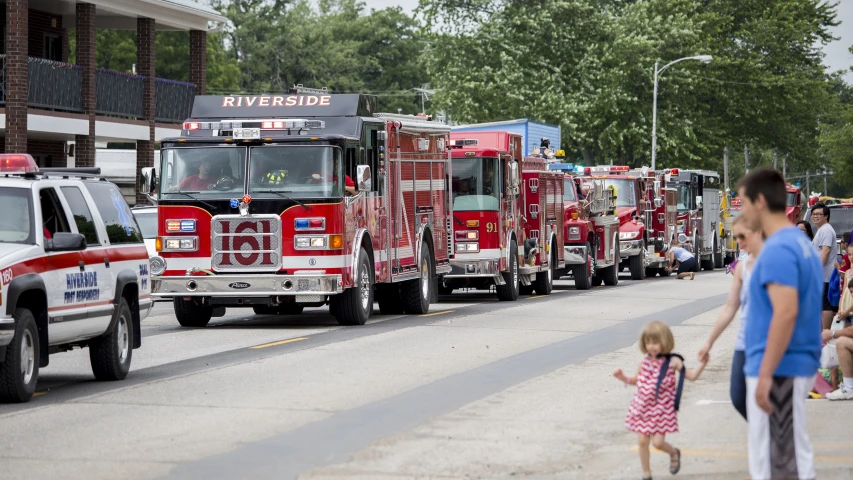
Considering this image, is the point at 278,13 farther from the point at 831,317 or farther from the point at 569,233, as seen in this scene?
the point at 831,317

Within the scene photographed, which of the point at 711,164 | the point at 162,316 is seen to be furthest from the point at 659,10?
the point at 162,316

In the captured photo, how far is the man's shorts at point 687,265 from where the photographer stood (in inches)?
1698

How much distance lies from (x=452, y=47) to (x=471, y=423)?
54337 mm

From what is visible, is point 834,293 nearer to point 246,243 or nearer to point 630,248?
point 246,243

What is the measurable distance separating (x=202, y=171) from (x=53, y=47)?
20474 mm

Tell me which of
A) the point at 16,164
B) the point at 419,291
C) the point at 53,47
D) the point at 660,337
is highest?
the point at 53,47

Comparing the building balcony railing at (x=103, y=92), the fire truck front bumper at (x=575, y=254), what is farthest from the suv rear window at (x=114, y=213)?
the building balcony railing at (x=103, y=92)

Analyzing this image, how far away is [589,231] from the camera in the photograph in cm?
3266

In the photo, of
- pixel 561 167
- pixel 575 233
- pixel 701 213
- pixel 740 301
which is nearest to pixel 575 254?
pixel 575 233

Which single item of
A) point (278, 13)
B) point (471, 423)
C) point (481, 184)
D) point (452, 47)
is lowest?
point (471, 423)

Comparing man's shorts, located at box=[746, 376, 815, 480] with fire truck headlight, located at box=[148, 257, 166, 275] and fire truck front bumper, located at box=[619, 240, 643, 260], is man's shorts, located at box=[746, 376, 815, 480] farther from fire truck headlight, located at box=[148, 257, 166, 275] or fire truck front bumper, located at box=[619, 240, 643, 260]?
fire truck front bumper, located at box=[619, 240, 643, 260]

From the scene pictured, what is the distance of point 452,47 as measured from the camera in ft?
211

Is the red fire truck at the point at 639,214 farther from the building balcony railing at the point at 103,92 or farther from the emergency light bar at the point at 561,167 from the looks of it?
the building balcony railing at the point at 103,92

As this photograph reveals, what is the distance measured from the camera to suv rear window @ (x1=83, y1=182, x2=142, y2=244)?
44.7ft
